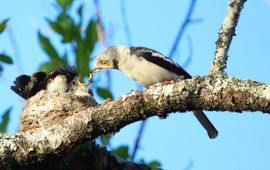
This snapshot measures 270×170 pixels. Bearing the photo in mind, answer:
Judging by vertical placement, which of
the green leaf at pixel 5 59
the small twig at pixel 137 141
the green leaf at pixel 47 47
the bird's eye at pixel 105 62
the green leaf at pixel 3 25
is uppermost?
the bird's eye at pixel 105 62

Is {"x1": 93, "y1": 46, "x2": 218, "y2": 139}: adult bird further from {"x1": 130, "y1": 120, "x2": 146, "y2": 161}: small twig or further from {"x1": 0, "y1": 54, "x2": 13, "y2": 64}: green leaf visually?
{"x1": 0, "y1": 54, "x2": 13, "y2": 64}: green leaf

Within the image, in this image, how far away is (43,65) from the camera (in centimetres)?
446

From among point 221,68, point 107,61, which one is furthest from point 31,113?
point 221,68

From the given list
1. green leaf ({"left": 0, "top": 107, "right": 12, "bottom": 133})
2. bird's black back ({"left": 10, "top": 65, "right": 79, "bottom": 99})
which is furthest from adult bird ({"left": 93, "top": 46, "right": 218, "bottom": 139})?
green leaf ({"left": 0, "top": 107, "right": 12, "bottom": 133})

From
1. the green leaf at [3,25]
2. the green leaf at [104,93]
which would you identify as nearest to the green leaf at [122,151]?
the green leaf at [104,93]

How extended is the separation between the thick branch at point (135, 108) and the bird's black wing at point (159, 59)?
7.44ft

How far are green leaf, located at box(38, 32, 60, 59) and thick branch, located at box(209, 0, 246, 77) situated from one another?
1582mm

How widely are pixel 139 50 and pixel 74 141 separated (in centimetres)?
262

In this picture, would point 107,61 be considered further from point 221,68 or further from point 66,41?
point 221,68

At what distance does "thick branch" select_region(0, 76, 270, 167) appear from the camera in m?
2.50

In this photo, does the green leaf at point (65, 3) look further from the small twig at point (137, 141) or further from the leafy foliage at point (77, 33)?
the small twig at point (137, 141)

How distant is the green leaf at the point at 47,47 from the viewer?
14.4ft

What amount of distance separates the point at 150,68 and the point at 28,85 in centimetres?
169

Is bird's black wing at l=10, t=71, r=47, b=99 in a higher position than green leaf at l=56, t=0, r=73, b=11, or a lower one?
higher
